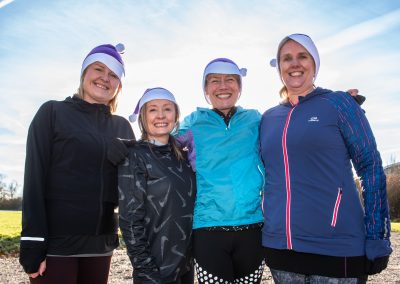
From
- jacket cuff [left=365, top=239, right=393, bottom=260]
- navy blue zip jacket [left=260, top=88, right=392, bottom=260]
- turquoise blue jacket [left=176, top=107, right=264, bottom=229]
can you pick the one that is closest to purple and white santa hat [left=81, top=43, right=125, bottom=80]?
→ turquoise blue jacket [left=176, top=107, right=264, bottom=229]

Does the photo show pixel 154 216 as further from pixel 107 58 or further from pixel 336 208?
pixel 107 58

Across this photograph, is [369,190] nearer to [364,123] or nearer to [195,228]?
[364,123]

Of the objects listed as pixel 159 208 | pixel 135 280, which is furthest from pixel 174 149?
pixel 135 280

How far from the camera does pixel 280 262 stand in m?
3.06

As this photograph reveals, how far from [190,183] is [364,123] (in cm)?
143

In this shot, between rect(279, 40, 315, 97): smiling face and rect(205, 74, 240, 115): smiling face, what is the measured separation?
1.76ft

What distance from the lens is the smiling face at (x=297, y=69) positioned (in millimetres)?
3375

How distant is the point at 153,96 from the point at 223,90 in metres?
0.64

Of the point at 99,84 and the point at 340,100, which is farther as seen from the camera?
the point at 99,84

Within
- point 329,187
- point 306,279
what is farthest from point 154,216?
point 329,187

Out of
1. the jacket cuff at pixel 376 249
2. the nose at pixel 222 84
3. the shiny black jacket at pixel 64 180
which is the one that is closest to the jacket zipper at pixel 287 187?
the jacket cuff at pixel 376 249

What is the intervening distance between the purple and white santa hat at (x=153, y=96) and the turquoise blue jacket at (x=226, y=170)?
380 millimetres

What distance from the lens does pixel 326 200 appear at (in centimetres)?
296

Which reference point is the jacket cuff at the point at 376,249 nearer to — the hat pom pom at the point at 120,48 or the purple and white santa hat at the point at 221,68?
the purple and white santa hat at the point at 221,68
